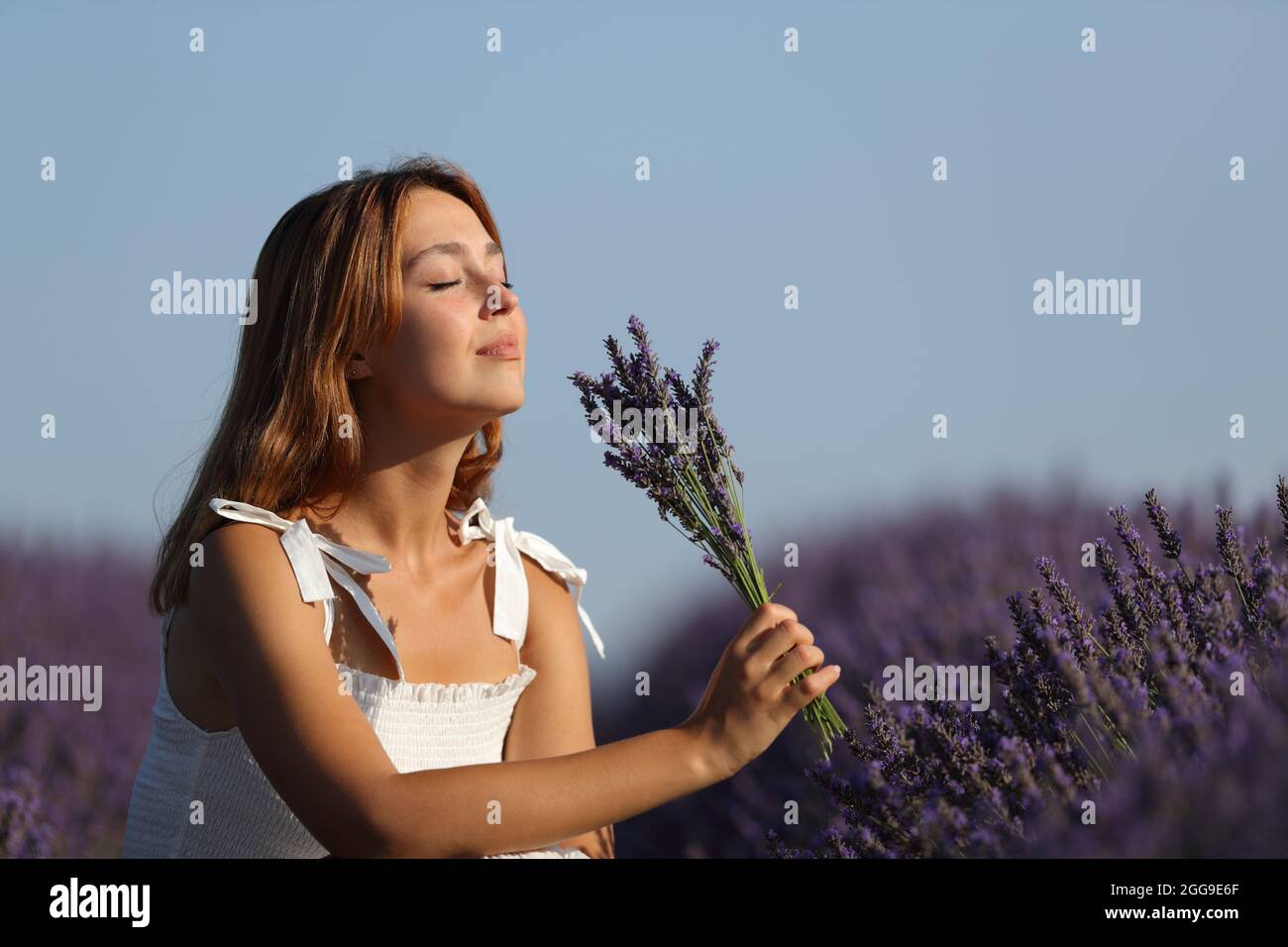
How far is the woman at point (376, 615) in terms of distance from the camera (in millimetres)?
1379

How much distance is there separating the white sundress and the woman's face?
25cm

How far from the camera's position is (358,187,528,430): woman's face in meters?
1.66

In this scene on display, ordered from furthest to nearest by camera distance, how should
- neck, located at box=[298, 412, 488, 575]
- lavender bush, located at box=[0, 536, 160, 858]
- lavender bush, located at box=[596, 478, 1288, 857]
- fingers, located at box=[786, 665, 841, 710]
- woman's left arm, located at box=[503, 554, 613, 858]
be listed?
1. lavender bush, located at box=[0, 536, 160, 858]
2. woman's left arm, located at box=[503, 554, 613, 858]
3. neck, located at box=[298, 412, 488, 575]
4. fingers, located at box=[786, 665, 841, 710]
5. lavender bush, located at box=[596, 478, 1288, 857]

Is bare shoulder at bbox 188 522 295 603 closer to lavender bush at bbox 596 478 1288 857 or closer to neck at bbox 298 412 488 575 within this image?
neck at bbox 298 412 488 575

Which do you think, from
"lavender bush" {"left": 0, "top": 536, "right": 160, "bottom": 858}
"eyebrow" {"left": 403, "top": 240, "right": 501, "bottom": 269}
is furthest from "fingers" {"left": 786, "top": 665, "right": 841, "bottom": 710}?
"lavender bush" {"left": 0, "top": 536, "right": 160, "bottom": 858}

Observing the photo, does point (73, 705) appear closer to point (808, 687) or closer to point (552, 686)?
point (552, 686)

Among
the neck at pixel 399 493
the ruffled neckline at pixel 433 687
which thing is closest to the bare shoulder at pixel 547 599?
the ruffled neckline at pixel 433 687

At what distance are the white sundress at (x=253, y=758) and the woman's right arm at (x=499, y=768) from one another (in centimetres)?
20

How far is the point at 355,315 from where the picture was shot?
1.72 m

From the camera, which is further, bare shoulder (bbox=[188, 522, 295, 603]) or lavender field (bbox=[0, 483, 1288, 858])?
bare shoulder (bbox=[188, 522, 295, 603])

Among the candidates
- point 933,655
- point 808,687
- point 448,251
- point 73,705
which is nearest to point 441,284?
point 448,251

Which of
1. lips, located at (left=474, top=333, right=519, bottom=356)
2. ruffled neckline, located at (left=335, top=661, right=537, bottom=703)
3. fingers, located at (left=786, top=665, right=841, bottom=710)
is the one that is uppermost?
lips, located at (left=474, top=333, right=519, bottom=356)
